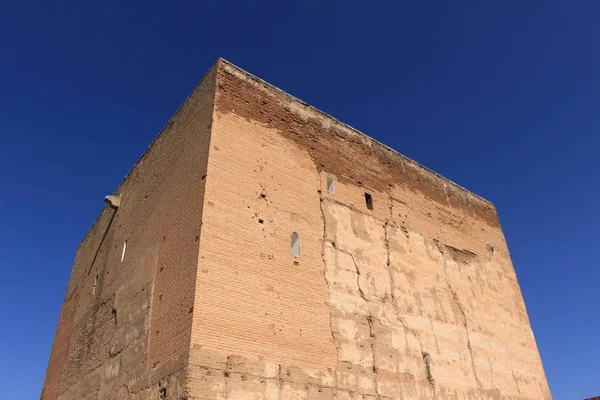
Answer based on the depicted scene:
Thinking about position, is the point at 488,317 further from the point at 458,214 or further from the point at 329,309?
the point at 329,309

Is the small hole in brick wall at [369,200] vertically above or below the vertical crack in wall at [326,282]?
above

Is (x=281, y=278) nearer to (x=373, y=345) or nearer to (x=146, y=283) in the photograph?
(x=373, y=345)

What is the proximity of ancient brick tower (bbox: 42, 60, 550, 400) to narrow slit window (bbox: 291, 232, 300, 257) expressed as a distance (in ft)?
0.07

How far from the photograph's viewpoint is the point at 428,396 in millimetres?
8367

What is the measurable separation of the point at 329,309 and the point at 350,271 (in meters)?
0.93

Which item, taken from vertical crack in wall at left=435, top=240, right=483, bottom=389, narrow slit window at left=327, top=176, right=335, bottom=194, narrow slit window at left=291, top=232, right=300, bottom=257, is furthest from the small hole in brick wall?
narrow slit window at left=291, top=232, right=300, bottom=257

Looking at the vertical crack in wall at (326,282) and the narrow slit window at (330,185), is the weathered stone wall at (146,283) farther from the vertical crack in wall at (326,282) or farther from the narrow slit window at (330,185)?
the narrow slit window at (330,185)

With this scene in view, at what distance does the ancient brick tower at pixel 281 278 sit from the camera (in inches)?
264

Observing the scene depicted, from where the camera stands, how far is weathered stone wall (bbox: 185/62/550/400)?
671 cm

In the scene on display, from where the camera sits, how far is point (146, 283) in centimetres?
801

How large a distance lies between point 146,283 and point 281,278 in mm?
2239

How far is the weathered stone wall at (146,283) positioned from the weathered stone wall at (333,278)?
420 millimetres

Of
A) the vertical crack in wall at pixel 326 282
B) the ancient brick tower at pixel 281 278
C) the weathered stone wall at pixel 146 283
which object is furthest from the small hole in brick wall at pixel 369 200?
the weathered stone wall at pixel 146 283

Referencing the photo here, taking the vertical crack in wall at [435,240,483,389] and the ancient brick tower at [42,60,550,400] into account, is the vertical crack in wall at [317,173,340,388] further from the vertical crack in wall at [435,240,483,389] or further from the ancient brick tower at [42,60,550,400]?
the vertical crack in wall at [435,240,483,389]
